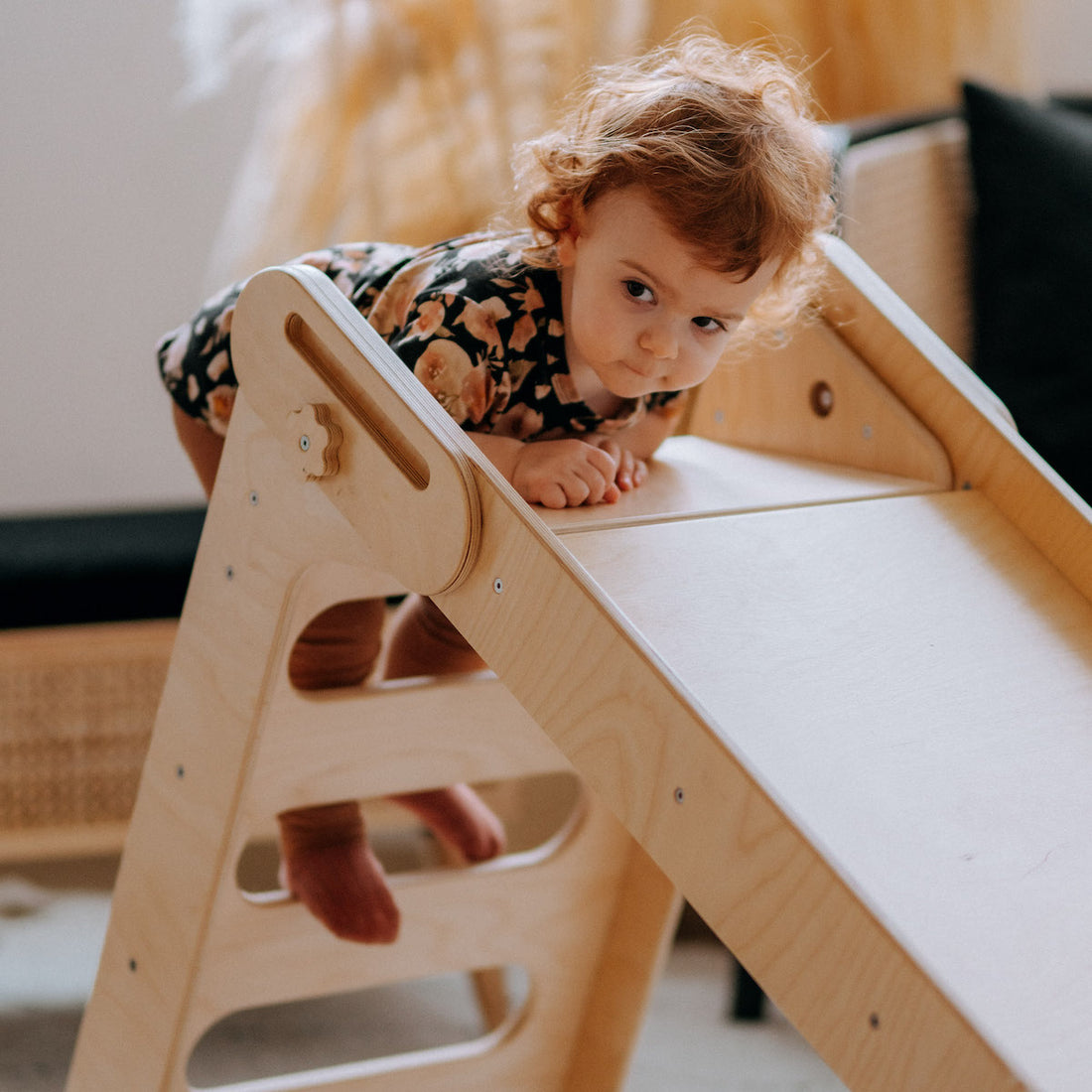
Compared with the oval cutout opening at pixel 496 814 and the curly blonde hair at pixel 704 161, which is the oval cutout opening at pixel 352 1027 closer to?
the oval cutout opening at pixel 496 814

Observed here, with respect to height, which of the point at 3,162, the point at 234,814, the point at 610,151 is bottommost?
the point at 234,814

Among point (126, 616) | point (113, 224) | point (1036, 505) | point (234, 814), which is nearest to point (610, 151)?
point (1036, 505)

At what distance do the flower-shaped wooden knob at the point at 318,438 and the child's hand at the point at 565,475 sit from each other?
0.42 ft

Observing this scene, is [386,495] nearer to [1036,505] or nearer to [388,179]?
[1036,505]

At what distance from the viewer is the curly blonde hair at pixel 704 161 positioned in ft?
2.42

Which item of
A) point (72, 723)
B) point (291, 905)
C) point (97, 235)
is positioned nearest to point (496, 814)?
point (72, 723)

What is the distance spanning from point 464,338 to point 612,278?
98 millimetres

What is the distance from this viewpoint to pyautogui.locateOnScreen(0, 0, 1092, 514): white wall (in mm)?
1710

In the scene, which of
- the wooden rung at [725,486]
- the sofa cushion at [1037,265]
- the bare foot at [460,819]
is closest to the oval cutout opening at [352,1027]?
the bare foot at [460,819]

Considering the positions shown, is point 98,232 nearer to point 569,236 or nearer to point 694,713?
point 569,236

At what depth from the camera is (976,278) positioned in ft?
5.05

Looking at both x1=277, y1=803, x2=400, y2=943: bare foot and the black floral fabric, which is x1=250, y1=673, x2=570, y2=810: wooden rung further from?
the black floral fabric

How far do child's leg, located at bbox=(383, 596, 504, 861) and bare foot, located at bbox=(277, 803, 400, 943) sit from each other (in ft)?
0.29

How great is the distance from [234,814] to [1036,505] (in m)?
0.59
